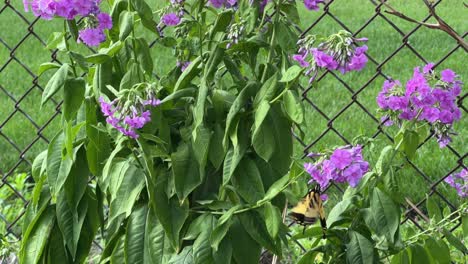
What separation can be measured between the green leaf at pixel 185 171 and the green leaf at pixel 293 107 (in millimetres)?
256

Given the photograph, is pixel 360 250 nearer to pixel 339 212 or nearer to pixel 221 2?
pixel 339 212

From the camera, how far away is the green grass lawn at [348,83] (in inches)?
129

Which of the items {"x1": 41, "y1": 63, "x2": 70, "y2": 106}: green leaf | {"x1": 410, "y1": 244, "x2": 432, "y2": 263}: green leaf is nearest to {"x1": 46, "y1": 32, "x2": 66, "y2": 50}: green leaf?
{"x1": 41, "y1": 63, "x2": 70, "y2": 106}: green leaf

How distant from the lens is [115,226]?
6.18 feet

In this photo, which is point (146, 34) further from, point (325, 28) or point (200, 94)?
point (200, 94)

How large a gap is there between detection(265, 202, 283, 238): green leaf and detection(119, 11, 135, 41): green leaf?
1.41 ft

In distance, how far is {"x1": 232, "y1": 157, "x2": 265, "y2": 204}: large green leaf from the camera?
5.59 feet

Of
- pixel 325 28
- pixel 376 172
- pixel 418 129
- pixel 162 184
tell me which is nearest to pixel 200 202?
pixel 162 184

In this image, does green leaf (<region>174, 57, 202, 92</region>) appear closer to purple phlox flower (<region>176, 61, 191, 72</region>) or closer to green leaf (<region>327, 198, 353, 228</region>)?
purple phlox flower (<region>176, 61, 191, 72</region>)

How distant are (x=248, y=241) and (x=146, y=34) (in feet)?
12.5

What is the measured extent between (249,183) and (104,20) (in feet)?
1.42

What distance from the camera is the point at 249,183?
1.71 m

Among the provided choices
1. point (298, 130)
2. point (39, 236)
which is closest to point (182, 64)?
point (39, 236)

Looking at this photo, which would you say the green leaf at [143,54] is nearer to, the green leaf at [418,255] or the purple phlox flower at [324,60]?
the purple phlox flower at [324,60]
